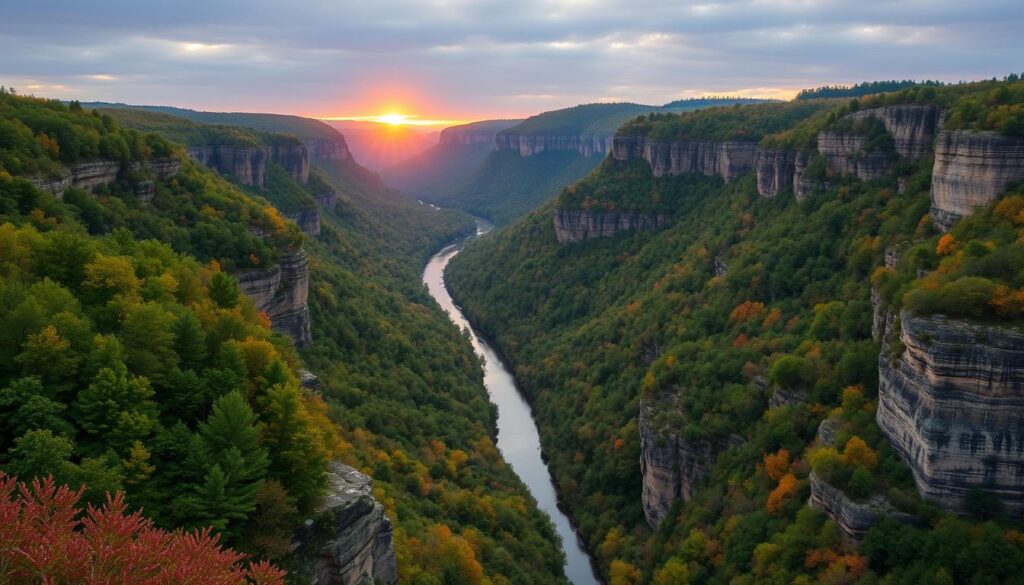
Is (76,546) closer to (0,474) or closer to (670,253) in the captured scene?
(0,474)

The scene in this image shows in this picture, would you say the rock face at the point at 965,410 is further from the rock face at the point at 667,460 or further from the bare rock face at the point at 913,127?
the bare rock face at the point at 913,127

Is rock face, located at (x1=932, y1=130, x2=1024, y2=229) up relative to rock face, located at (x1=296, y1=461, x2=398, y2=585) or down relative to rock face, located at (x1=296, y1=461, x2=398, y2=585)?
up

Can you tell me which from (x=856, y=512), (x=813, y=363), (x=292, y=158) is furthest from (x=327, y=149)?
(x=856, y=512)

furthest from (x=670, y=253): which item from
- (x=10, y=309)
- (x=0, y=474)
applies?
(x=0, y=474)

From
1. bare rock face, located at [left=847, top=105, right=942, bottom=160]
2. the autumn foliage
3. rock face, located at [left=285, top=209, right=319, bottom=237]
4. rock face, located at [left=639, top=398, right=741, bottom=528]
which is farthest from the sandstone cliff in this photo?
the autumn foliage

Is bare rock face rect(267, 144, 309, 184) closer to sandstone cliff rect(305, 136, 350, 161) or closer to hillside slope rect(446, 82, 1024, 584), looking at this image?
hillside slope rect(446, 82, 1024, 584)

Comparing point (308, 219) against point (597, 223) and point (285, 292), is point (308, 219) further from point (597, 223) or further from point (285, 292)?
point (285, 292)
